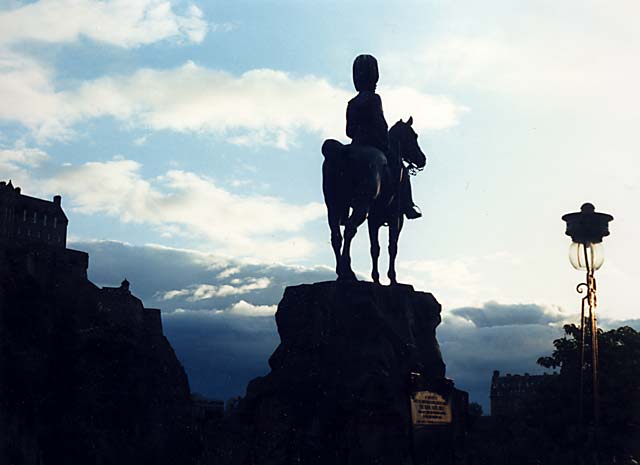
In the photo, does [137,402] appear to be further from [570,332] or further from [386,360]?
[386,360]

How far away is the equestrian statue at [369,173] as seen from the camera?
18.7m

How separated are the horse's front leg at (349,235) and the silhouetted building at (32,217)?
8950 cm

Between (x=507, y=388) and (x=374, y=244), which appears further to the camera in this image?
(x=507, y=388)

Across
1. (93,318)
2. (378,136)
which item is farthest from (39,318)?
(378,136)

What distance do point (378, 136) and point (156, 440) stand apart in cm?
6333

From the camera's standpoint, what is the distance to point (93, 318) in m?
86.5

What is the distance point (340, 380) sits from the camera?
17.1 m

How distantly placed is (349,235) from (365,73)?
311cm

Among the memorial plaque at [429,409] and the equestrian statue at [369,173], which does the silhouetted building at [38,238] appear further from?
the memorial plaque at [429,409]

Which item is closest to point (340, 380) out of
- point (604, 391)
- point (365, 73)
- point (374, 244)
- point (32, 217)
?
point (374, 244)

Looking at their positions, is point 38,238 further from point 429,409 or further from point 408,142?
point 429,409

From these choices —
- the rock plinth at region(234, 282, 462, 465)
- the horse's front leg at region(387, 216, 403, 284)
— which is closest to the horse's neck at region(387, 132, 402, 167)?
the horse's front leg at region(387, 216, 403, 284)

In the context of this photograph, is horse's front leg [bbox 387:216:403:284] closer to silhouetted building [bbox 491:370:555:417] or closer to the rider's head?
the rider's head

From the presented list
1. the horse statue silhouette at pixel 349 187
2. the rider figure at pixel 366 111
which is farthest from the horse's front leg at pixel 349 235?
the rider figure at pixel 366 111
